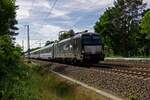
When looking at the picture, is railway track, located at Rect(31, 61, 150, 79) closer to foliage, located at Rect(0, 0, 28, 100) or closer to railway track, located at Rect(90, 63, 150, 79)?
railway track, located at Rect(90, 63, 150, 79)

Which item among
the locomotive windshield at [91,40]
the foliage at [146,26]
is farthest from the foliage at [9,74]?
the foliage at [146,26]

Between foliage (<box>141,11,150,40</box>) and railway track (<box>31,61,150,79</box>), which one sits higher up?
foliage (<box>141,11,150,40</box>)

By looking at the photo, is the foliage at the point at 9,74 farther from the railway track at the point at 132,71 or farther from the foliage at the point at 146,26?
the foliage at the point at 146,26

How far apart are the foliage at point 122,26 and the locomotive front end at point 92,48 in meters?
60.3

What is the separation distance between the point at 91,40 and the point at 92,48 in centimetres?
78

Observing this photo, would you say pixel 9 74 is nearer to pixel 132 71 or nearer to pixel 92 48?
pixel 132 71

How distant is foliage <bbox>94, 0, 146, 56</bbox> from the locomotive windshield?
60.1m

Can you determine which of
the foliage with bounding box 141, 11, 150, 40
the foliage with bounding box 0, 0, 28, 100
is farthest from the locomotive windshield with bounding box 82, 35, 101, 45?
the foliage with bounding box 141, 11, 150, 40

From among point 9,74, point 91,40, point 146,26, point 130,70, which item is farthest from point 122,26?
point 9,74

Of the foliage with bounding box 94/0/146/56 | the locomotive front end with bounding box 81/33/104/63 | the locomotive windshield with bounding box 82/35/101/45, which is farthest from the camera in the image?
the foliage with bounding box 94/0/146/56

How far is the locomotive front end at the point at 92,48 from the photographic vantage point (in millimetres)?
40000

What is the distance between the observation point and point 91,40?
41469 millimetres

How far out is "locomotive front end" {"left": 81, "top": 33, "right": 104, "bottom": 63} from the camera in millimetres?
40000

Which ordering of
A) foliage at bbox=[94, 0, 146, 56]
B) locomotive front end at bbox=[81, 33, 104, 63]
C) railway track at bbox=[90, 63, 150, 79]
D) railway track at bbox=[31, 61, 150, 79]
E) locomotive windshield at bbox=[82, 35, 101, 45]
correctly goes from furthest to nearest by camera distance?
foliage at bbox=[94, 0, 146, 56] → locomotive windshield at bbox=[82, 35, 101, 45] → locomotive front end at bbox=[81, 33, 104, 63] → railway track at bbox=[31, 61, 150, 79] → railway track at bbox=[90, 63, 150, 79]
